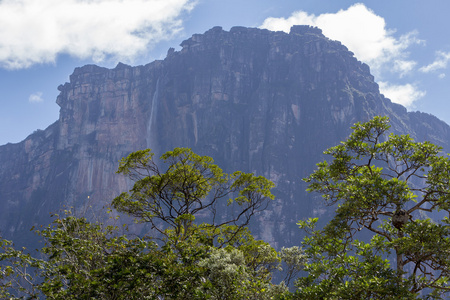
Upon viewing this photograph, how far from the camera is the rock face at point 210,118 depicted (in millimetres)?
144125

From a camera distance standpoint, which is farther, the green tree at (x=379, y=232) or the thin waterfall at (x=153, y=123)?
the thin waterfall at (x=153, y=123)

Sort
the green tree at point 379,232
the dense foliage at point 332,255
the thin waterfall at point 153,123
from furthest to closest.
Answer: the thin waterfall at point 153,123
the dense foliage at point 332,255
the green tree at point 379,232

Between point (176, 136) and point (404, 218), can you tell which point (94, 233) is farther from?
point (176, 136)

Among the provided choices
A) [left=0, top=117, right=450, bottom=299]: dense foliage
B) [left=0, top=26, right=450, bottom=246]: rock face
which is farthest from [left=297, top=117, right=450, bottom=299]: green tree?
[left=0, top=26, right=450, bottom=246]: rock face

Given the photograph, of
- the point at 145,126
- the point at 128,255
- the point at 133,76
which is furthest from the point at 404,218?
the point at 133,76

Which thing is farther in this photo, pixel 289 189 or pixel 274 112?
pixel 274 112

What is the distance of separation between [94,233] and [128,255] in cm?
256

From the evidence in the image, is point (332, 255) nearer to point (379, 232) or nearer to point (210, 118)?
point (379, 232)

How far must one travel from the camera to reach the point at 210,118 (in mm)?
153500

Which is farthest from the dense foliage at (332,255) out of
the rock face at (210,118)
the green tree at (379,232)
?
the rock face at (210,118)

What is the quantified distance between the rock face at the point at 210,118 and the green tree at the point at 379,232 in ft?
404

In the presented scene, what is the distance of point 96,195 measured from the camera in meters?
140

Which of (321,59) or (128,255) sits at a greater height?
(321,59)

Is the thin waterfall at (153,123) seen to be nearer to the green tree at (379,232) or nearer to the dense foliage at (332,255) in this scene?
the dense foliage at (332,255)
